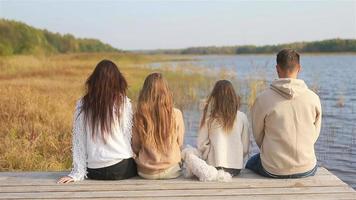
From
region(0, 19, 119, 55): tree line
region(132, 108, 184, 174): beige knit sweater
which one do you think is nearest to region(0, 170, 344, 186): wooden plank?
region(132, 108, 184, 174): beige knit sweater

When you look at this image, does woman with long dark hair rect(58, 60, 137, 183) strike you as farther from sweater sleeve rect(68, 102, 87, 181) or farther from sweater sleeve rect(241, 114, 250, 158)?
sweater sleeve rect(241, 114, 250, 158)

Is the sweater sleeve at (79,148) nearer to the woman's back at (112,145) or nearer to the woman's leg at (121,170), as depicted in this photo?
the woman's back at (112,145)

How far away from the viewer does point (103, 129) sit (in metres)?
3.75

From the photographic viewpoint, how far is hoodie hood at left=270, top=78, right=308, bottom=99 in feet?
12.3

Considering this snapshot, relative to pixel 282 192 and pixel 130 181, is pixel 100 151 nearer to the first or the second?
pixel 130 181

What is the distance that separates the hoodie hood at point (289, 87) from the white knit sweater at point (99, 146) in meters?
1.11

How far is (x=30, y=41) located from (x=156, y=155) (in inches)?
1010

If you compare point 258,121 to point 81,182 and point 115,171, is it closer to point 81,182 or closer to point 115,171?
point 115,171

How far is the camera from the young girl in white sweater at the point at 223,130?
385 centimetres

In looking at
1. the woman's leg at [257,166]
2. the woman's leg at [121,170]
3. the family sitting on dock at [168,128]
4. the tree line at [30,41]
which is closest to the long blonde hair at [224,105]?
the family sitting on dock at [168,128]

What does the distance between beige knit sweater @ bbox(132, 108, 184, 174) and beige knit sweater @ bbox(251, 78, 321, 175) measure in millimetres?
612

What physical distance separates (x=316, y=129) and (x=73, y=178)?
184cm

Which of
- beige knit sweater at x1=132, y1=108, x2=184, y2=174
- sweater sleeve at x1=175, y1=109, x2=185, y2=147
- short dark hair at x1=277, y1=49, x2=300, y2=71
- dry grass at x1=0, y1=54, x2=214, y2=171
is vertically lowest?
dry grass at x1=0, y1=54, x2=214, y2=171

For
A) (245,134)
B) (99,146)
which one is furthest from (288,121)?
(99,146)
